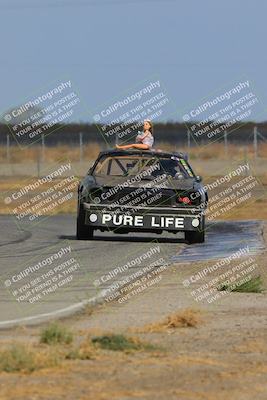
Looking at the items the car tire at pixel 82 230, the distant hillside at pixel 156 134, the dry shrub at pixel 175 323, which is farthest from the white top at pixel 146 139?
the distant hillside at pixel 156 134

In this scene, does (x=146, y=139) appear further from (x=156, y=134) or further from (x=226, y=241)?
(x=156, y=134)

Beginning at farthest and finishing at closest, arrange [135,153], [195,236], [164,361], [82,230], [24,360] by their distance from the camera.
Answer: [135,153] → [195,236] → [82,230] → [164,361] → [24,360]

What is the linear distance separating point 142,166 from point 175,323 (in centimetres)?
1080

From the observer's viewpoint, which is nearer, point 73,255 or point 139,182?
point 73,255

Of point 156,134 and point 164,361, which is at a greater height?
point 164,361

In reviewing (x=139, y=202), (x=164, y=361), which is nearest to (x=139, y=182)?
(x=139, y=202)

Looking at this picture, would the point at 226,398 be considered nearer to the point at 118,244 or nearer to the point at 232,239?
the point at 118,244

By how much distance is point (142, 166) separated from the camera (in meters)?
22.5

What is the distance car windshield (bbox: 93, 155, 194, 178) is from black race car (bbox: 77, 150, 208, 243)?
2 centimetres

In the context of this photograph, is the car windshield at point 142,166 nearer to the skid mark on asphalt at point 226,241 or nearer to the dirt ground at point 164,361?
the skid mark on asphalt at point 226,241

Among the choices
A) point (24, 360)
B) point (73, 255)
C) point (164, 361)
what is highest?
point (24, 360)

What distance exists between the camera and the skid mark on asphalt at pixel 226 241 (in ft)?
65.6

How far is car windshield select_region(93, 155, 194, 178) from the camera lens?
73.2ft

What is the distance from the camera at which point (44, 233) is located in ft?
82.3
